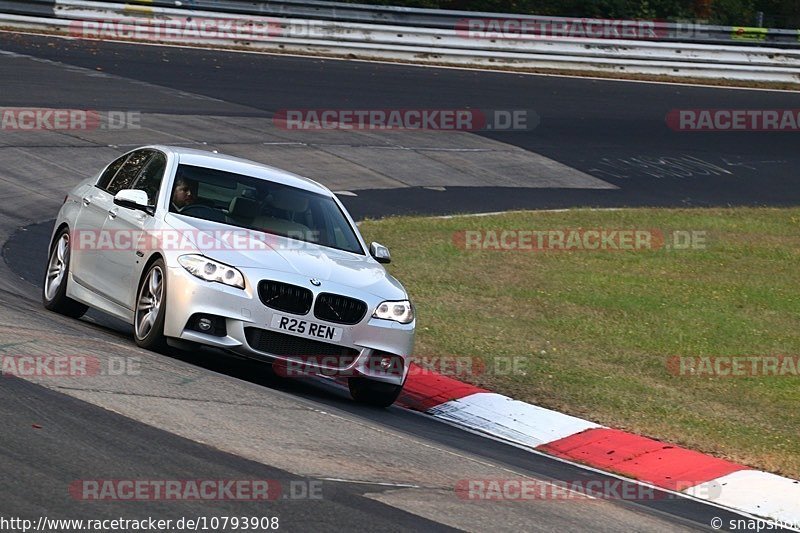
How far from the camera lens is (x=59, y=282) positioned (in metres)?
10.6

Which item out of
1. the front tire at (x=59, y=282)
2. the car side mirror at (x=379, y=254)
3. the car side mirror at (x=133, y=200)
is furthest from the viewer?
the front tire at (x=59, y=282)

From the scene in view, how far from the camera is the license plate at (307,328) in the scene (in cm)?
879

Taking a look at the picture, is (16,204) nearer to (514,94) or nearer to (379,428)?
(379,428)

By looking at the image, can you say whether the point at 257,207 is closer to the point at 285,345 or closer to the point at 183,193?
the point at 183,193

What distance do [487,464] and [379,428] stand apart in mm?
812

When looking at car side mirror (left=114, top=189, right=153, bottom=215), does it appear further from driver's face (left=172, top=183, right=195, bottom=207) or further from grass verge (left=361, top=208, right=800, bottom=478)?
grass verge (left=361, top=208, right=800, bottom=478)

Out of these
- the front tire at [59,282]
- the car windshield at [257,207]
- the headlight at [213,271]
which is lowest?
the front tire at [59,282]

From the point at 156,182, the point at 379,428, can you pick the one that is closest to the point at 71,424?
the point at 379,428

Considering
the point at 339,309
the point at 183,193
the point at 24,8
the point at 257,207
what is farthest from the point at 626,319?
the point at 24,8

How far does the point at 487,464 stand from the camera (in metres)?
7.77

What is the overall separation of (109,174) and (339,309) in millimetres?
3038

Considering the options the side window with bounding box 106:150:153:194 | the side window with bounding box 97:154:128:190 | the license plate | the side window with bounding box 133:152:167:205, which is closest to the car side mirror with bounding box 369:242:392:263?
the license plate

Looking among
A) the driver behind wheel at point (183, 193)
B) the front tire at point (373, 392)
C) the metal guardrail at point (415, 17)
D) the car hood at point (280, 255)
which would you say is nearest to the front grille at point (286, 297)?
the car hood at point (280, 255)

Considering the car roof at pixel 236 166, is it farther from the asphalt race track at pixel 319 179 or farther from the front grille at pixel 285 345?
the front grille at pixel 285 345
